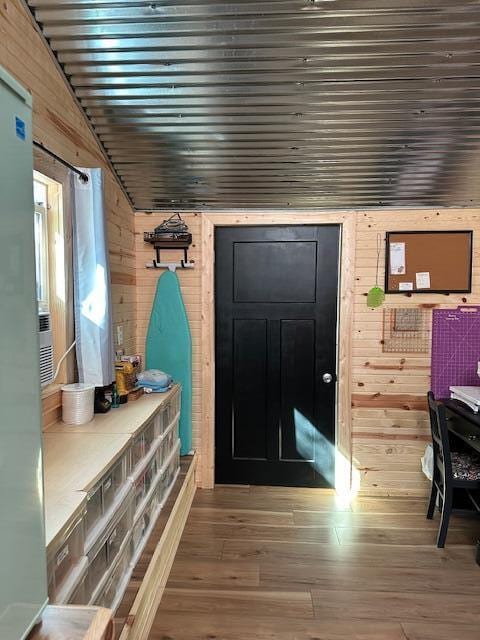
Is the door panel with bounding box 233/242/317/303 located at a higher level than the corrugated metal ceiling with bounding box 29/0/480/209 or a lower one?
A: lower

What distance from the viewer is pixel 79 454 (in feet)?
5.11

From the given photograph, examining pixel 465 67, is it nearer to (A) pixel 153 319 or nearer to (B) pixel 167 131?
(B) pixel 167 131

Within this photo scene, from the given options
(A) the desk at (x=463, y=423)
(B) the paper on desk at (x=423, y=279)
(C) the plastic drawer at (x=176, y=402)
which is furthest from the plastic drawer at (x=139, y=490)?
(B) the paper on desk at (x=423, y=279)

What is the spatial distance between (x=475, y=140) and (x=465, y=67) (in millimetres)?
562

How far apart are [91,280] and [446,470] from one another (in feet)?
7.53

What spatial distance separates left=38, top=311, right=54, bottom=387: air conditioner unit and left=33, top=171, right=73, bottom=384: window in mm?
59

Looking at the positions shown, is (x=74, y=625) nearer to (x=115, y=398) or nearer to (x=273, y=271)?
(x=115, y=398)

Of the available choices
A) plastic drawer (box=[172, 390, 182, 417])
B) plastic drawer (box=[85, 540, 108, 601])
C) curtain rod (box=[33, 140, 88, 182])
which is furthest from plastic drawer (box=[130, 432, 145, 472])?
curtain rod (box=[33, 140, 88, 182])

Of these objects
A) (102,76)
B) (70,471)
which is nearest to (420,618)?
Result: (70,471)

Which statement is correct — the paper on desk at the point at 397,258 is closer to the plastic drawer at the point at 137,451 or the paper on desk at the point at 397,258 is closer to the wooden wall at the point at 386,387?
the wooden wall at the point at 386,387

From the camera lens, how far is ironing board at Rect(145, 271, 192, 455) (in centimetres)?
302

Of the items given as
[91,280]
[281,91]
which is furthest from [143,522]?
[281,91]

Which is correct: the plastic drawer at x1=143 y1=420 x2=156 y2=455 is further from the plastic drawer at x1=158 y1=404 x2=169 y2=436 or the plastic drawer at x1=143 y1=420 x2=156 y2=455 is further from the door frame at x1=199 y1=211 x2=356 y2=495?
the door frame at x1=199 y1=211 x2=356 y2=495

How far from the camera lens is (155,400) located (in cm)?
237
